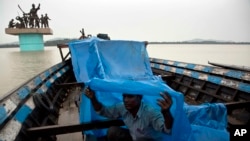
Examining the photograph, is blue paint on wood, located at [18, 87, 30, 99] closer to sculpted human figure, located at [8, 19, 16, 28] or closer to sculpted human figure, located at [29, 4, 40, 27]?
sculpted human figure, located at [29, 4, 40, 27]

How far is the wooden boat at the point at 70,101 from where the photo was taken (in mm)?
2436

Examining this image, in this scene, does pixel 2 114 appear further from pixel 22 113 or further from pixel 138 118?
pixel 138 118

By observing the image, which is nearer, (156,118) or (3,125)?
(156,118)

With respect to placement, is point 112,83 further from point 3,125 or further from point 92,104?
point 3,125

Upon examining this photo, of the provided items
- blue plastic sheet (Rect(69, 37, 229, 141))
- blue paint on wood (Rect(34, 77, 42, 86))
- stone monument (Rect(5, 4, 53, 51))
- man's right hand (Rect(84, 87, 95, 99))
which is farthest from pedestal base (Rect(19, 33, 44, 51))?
man's right hand (Rect(84, 87, 95, 99))

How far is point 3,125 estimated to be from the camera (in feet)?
7.54

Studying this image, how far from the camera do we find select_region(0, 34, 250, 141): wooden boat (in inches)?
95.9

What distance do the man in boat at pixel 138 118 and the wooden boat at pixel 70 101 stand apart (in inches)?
5.3

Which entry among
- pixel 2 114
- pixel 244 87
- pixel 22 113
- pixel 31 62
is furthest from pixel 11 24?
pixel 244 87

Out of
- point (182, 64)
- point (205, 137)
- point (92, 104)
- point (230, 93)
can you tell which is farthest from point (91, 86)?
point (182, 64)

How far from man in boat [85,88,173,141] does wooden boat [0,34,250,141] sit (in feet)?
0.44

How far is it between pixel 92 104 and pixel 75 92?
151 inches

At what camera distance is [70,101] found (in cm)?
519

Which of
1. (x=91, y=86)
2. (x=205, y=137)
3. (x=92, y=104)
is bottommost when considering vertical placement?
(x=205, y=137)
